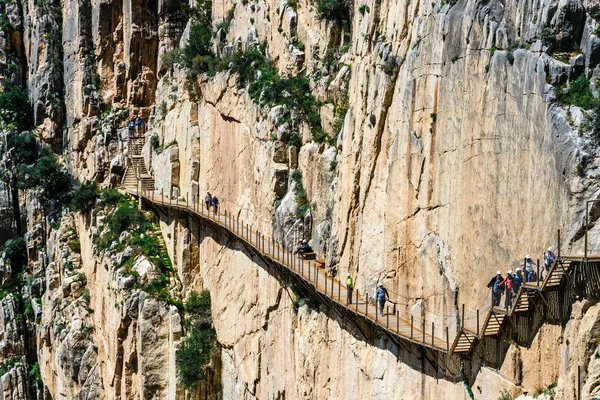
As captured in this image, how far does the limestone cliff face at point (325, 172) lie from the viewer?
2188 centimetres

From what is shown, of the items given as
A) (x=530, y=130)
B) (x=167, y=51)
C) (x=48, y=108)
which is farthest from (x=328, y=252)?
(x=48, y=108)

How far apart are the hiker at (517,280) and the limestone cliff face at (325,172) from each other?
0.84 m

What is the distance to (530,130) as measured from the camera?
2211 centimetres

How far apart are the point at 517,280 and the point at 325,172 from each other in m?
15.1

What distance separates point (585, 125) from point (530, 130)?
5.90 feet

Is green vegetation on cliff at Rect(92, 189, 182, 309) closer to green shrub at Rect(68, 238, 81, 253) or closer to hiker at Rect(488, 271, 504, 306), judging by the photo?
green shrub at Rect(68, 238, 81, 253)

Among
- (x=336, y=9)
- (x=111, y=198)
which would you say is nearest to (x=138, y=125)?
(x=111, y=198)

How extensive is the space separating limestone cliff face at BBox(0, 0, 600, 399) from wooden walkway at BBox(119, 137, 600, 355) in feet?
1.82

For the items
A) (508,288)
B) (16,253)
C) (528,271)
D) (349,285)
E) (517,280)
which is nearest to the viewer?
(528,271)

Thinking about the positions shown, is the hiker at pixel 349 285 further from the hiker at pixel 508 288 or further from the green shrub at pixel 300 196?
the hiker at pixel 508 288

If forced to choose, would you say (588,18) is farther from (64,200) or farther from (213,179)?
(64,200)

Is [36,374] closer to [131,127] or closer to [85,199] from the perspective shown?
[85,199]

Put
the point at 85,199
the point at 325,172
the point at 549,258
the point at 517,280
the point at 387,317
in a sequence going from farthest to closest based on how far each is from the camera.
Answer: the point at 85,199
the point at 325,172
the point at 387,317
the point at 517,280
the point at 549,258

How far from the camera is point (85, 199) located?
57.4 metres
